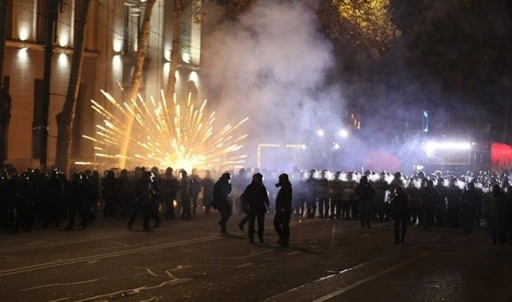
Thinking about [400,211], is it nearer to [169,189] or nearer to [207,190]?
[169,189]

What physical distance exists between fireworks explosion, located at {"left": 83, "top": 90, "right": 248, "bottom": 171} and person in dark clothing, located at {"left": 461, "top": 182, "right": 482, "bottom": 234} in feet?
39.6

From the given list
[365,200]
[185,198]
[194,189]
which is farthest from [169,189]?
[365,200]

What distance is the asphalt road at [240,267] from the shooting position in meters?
11.3

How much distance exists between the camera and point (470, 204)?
22859 millimetres

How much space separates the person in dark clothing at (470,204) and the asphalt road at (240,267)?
1.80 metres

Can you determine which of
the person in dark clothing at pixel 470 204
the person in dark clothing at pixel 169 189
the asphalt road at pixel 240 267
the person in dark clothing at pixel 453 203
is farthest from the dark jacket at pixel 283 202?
the person in dark clothing at pixel 453 203

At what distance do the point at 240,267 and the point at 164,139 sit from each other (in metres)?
17.7

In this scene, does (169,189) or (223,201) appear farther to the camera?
(169,189)

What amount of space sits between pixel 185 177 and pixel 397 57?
25.7 metres

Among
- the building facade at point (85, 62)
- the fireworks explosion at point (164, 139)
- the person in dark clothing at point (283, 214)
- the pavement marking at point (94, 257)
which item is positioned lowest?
the pavement marking at point (94, 257)

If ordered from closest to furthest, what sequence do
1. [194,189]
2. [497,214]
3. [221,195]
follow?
[497,214]
[221,195]
[194,189]

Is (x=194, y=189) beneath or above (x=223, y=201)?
above

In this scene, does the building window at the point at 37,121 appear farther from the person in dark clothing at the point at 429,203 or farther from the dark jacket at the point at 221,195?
the person in dark clothing at the point at 429,203

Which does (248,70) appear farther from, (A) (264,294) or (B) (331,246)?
(A) (264,294)
